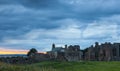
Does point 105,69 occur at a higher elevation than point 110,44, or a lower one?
lower

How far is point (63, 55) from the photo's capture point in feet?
209

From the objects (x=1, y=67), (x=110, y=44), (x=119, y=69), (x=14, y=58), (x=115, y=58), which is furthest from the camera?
(x=110, y=44)

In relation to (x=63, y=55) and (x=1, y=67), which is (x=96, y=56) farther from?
(x=1, y=67)

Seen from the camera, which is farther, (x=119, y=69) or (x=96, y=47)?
(x=96, y=47)

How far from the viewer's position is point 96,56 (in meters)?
63.9

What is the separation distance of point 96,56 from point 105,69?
2692 centimetres

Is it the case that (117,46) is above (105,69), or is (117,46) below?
above

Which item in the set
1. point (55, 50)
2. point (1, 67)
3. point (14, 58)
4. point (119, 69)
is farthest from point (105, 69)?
point (55, 50)

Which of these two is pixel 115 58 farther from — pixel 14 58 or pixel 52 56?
pixel 14 58

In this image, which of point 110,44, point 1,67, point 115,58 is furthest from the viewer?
point 110,44

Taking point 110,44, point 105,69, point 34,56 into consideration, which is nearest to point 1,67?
point 105,69

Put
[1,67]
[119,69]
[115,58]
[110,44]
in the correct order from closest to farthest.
Result: [1,67] < [119,69] < [115,58] < [110,44]

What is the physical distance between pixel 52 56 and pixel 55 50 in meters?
6.98

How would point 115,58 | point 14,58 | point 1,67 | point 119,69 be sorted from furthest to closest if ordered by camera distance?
point 115,58 → point 14,58 → point 119,69 → point 1,67
